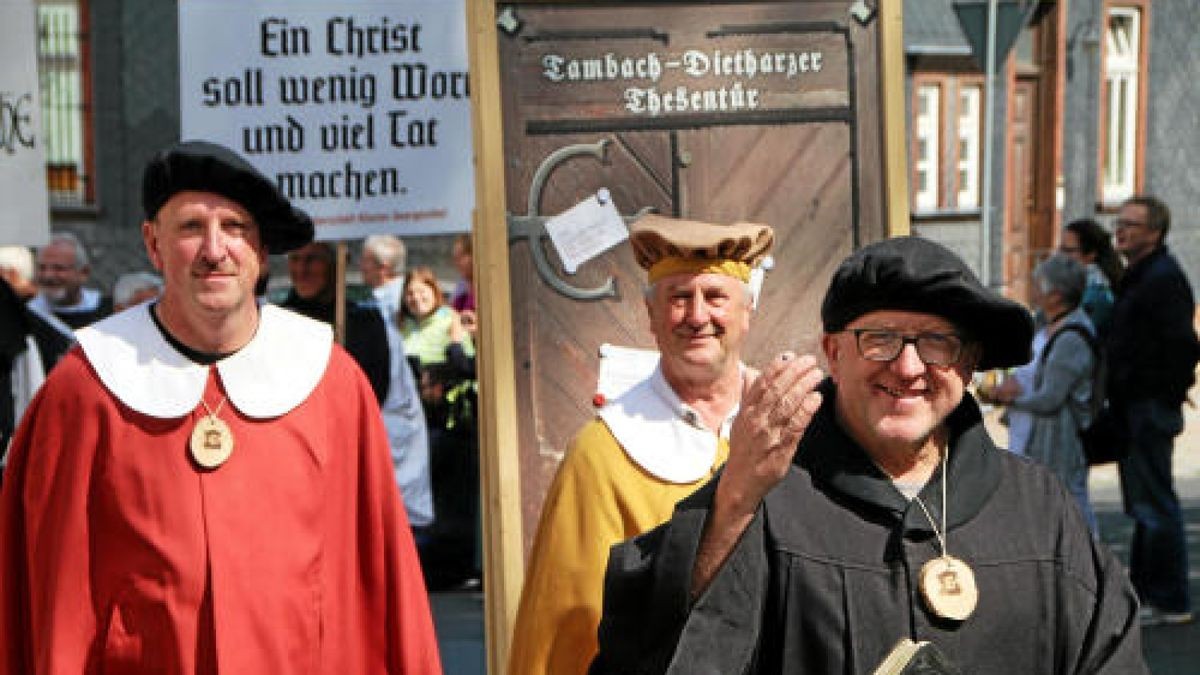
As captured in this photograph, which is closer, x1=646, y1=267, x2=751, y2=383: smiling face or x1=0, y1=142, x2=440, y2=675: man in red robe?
x1=0, y1=142, x2=440, y2=675: man in red robe

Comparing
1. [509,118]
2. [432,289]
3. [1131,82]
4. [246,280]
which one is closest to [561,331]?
[509,118]

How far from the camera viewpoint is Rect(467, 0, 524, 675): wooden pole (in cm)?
550

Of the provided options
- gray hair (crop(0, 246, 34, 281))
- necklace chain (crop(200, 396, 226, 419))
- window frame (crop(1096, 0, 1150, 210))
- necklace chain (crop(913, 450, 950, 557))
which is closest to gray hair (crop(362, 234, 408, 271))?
gray hair (crop(0, 246, 34, 281))

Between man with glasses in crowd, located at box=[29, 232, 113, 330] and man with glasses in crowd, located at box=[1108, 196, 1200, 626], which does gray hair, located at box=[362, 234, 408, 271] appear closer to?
man with glasses in crowd, located at box=[29, 232, 113, 330]

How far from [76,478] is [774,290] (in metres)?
1.88

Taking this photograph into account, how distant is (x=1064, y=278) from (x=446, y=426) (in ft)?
10.5

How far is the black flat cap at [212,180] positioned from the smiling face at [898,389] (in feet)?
5.65

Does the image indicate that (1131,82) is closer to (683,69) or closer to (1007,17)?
(1007,17)

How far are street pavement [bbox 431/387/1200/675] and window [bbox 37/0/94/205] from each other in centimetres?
981

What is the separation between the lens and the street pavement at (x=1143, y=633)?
8781 millimetres

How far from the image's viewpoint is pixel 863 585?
336cm

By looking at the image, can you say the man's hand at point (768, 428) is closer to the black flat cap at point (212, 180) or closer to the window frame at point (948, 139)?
the black flat cap at point (212, 180)

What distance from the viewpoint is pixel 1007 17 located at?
15.3m

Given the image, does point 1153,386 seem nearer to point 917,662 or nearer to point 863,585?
point 863,585
